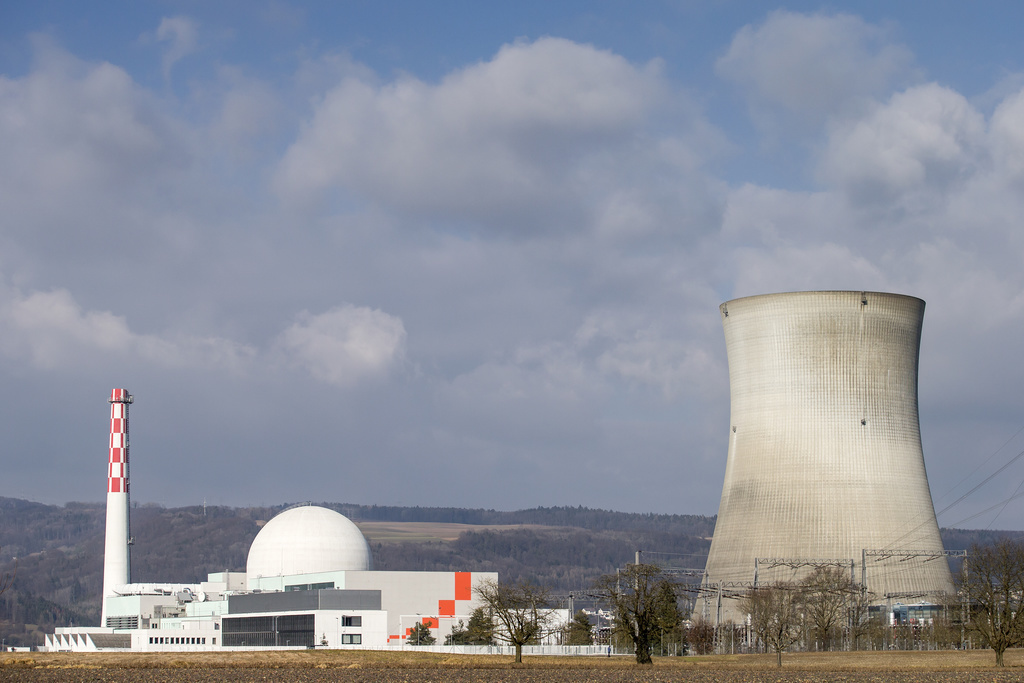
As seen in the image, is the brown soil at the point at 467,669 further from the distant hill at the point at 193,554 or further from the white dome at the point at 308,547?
the distant hill at the point at 193,554

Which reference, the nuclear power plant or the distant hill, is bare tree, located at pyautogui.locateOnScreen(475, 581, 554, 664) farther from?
the distant hill

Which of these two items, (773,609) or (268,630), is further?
(268,630)

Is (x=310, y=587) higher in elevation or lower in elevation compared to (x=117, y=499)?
lower

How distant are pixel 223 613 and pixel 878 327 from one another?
35.9 metres

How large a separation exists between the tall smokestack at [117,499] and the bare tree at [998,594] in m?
44.8

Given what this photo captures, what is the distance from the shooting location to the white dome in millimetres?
64562

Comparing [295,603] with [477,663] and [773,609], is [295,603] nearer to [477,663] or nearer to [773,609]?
[773,609]

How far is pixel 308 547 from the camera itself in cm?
6475

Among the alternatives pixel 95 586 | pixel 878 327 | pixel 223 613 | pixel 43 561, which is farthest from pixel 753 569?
pixel 43 561

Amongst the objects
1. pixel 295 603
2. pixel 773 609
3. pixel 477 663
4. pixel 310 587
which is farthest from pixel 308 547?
pixel 477 663

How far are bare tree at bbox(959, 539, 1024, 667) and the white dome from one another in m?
32.9

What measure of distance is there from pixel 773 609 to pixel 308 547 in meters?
28.8

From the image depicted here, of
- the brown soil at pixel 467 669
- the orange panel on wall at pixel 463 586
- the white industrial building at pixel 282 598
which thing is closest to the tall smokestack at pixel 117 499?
the white industrial building at pixel 282 598

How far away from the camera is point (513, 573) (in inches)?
6831
